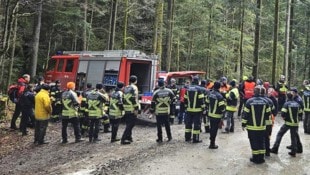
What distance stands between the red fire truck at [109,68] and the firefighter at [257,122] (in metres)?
7.47

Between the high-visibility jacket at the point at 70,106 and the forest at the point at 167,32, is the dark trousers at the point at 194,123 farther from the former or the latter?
the forest at the point at 167,32

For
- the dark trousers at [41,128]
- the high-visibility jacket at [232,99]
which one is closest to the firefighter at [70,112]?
the dark trousers at [41,128]

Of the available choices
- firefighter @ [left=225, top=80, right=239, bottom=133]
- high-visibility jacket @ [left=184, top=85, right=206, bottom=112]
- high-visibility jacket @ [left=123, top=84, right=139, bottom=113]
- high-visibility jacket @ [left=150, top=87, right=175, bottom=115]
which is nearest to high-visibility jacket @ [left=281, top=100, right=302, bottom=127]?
high-visibility jacket @ [left=184, top=85, right=206, bottom=112]

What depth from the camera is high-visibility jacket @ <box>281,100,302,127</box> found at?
9.80 meters

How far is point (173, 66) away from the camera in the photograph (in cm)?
3419

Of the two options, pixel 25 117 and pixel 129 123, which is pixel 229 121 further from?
pixel 25 117

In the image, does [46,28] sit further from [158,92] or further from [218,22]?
[158,92]

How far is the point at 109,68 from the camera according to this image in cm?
1628

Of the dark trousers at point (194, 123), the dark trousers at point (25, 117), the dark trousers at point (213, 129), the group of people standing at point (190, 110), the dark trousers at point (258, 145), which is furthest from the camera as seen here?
the dark trousers at point (25, 117)

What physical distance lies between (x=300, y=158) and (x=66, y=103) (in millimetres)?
7338

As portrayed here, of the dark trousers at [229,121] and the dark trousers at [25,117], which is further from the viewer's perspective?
the dark trousers at [25,117]

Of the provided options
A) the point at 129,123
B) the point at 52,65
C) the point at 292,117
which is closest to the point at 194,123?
the point at 129,123

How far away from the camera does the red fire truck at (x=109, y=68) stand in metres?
15.8

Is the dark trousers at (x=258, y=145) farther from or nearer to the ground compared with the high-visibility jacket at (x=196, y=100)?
nearer to the ground
